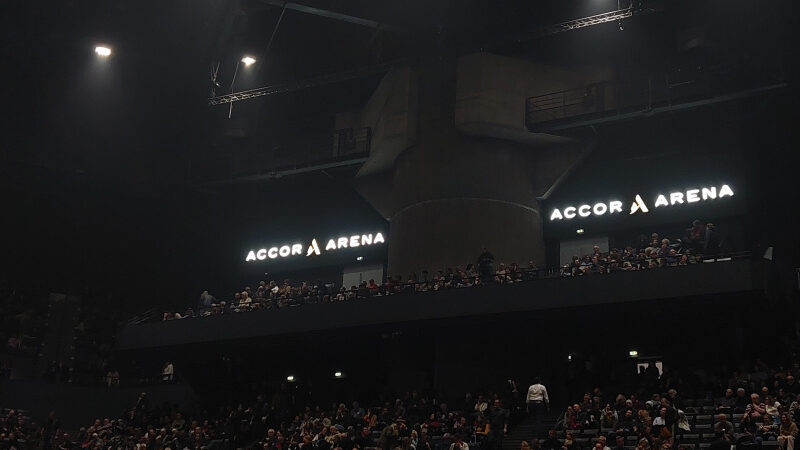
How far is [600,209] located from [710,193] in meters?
3.94

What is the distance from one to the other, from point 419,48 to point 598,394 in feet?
52.3

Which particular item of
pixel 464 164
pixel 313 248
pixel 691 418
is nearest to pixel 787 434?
pixel 691 418

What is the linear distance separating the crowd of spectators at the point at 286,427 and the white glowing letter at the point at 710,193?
38.4 ft

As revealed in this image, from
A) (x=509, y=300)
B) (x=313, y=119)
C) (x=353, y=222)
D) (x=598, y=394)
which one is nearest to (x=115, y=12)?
(x=313, y=119)

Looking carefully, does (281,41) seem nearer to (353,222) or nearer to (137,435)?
(353,222)

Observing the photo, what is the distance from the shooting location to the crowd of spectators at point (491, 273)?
27.7m

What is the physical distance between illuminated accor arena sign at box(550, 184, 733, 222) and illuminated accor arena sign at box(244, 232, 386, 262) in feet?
26.0

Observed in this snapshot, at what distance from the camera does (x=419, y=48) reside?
35.6 m

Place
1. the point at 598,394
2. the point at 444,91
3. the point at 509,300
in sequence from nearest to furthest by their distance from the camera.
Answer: the point at 598,394 → the point at 509,300 → the point at 444,91

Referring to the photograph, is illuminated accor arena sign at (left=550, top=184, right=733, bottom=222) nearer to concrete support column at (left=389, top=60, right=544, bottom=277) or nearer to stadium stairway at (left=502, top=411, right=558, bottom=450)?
concrete support column at (left=389, top=60, right=544, bottom=277)

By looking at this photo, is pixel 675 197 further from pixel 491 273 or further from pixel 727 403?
pixel 727 403

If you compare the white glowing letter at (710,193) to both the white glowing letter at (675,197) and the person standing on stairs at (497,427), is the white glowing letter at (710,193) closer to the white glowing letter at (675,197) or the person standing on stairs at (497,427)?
the white glowing letter at (675,197)

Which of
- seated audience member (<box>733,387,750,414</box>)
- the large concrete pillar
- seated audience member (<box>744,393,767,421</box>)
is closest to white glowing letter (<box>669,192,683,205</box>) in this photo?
the large concrete pillar

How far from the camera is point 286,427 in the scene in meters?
29.8
